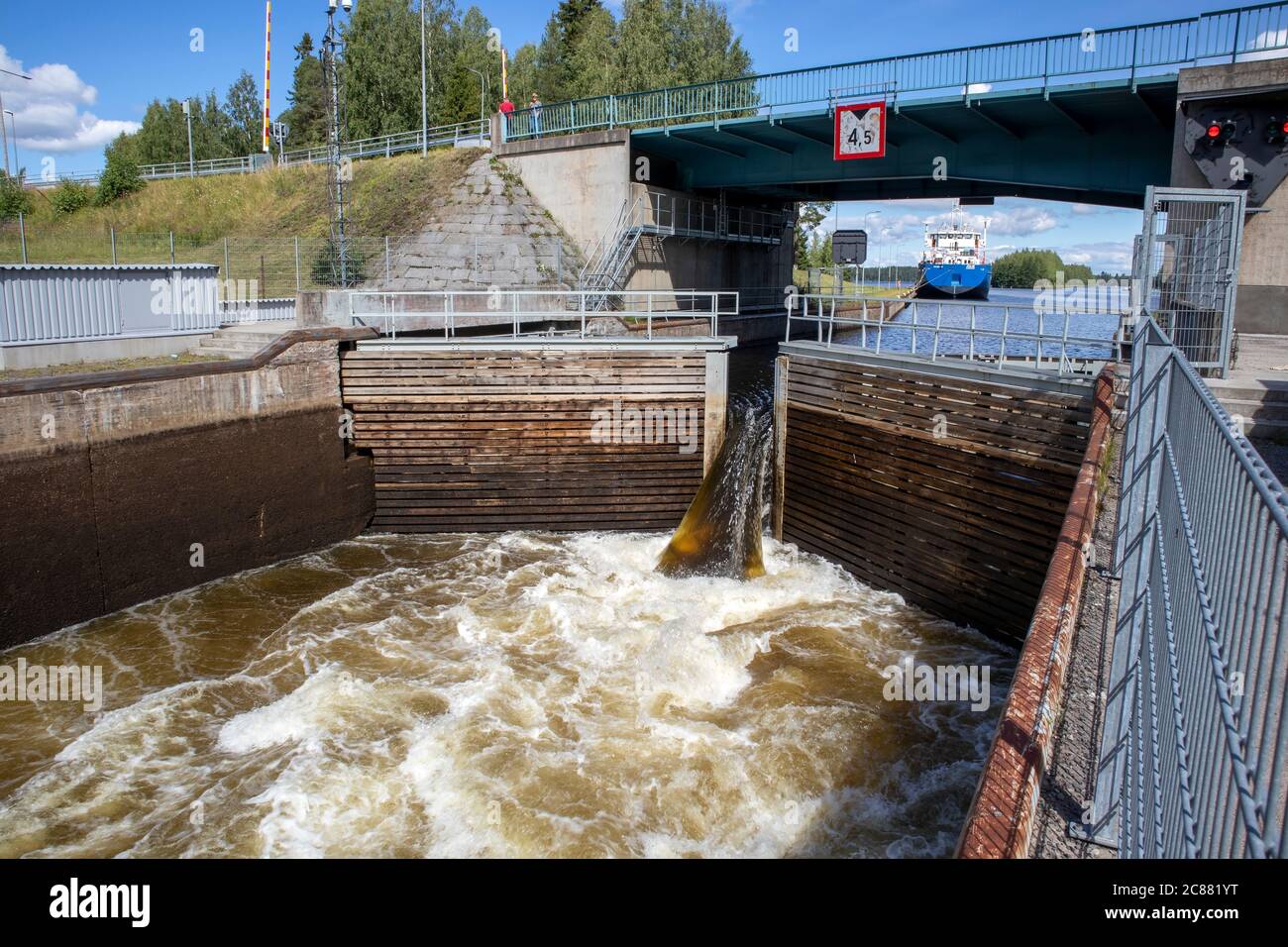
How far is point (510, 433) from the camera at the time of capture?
15383mm

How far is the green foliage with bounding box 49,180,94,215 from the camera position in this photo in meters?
39.3

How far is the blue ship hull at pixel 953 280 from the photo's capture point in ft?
167

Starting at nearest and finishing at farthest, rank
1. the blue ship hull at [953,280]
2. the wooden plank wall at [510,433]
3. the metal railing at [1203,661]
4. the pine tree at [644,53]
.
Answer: the metal railing at [1203,661]
the wooden plank wall at [510,433]
the pine tree at [644,53]
the blue ship hull at [953,280]

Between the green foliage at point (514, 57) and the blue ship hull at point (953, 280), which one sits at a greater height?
the green foliage at point (514, 57)

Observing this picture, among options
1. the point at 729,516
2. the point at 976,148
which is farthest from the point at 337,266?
the point at 976,148

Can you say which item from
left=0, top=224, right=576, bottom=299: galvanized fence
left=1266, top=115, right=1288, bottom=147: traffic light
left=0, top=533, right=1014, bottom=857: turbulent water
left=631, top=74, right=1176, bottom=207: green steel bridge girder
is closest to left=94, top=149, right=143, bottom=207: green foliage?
left=0, top=224, right=576, bottom=299: galvanized fence

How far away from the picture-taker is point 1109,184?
67.4ft

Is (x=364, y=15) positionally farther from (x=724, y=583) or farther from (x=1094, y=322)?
(x=724, y=583)

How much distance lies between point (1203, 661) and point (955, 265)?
54344 mm

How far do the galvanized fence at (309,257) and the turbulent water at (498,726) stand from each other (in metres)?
14.2

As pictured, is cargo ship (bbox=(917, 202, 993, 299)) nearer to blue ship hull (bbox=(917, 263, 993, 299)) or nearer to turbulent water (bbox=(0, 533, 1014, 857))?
blue ship hull (bbox=(917, 263, 993, 299))

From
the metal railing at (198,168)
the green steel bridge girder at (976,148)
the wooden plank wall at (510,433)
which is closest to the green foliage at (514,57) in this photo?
the metal railing at (198,168)

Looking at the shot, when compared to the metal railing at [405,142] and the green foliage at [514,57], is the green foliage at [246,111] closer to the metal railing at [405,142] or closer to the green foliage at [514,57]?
the green foliage at [514,57]

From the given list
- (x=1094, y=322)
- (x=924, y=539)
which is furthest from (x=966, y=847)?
(x=1094, y=322)
